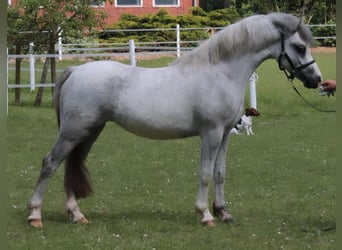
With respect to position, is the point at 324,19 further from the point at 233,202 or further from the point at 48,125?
the point at 233,202

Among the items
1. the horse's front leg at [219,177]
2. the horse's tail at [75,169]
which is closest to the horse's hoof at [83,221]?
the horse's tail at [75,169]

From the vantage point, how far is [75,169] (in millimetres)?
5332

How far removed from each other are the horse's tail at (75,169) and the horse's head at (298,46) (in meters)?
1.91

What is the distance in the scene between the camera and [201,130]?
17.0ft

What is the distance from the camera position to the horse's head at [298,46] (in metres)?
5.14

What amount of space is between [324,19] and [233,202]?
26.5m

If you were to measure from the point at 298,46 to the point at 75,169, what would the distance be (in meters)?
2.25

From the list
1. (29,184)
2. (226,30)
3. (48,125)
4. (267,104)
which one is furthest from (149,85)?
(267,104)

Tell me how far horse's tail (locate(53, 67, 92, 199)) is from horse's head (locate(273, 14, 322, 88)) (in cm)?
191

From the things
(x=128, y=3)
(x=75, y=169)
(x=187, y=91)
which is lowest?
(x=75, y=169)

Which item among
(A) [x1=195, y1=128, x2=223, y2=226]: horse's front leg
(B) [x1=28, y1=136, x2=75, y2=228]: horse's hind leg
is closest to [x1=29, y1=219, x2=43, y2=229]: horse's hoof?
(B) [x1=28, y1=136, x2=75, y2=228]: horse's hind leg

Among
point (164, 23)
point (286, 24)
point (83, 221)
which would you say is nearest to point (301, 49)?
point (286, 24)

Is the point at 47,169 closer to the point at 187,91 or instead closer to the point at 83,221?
the point at 83,221

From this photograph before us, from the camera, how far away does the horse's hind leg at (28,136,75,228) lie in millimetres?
5127
